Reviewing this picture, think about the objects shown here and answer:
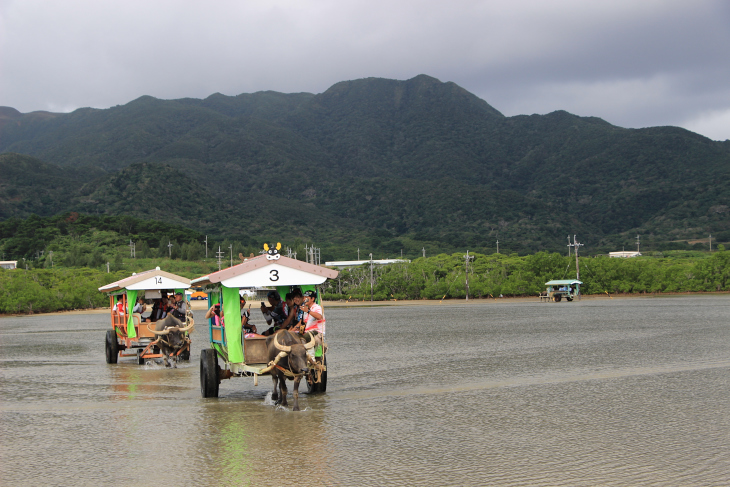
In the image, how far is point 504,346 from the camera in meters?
26.2

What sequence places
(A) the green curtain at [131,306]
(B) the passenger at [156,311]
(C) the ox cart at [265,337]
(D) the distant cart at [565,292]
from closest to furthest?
1. (C) the ox cart at [265,337]
2. (A) the green curtain at [131,306]
3. (B) the passenger at [156,311]
4. (D) the distant cart at [565,292]

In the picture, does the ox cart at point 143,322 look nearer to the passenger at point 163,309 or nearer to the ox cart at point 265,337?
the passenger at point 163,309

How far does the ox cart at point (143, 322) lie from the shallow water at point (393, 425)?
695mm

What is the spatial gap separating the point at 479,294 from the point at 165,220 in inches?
4441

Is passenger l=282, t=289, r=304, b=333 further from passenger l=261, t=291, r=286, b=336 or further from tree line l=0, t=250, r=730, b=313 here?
tree line l=0, t=250, r=730, b=313

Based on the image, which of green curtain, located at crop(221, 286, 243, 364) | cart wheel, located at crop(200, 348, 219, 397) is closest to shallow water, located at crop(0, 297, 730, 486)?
cart wheel, located at crop(200, 348, 219, 397)

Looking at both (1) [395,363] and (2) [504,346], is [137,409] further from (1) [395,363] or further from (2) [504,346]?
(2) [504,346]

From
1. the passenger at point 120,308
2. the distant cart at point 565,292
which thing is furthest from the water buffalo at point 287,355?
the distant cart at point 565,292

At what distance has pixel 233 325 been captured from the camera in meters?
13.0

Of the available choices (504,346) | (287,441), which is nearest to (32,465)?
(287,441)

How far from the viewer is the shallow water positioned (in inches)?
328

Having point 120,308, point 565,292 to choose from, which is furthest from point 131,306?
point 565,292

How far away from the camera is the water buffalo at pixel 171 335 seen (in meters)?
19.4

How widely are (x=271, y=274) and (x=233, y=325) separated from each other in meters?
1.22
